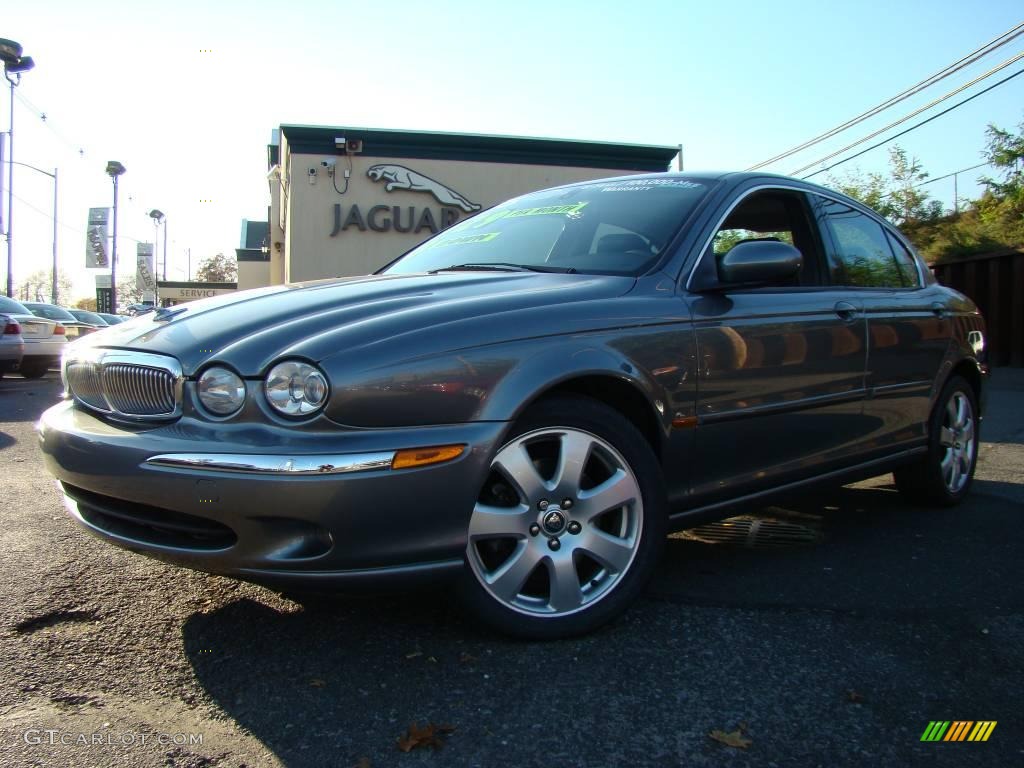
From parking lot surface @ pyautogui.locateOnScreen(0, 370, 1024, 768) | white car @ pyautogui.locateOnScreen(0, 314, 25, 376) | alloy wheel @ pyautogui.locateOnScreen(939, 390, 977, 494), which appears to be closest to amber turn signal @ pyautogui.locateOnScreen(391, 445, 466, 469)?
parking lot surface @ pyautogui.locateOnScreen(0, 370, 1024, 768)

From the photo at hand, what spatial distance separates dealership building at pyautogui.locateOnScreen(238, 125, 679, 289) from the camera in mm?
19109

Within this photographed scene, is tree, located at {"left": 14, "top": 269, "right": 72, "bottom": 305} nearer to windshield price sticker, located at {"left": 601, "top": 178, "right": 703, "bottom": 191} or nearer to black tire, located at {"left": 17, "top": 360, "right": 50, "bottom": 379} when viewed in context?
black tire, located at {"left": 17, "top": 360, "right": 50, "bottom": 379}

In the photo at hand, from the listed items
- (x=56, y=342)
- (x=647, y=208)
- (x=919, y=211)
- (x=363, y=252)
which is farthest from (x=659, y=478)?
(x=919, y=211)

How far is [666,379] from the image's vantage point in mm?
2969

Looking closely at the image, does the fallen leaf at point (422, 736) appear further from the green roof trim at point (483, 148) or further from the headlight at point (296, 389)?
the green roof trim at point (483, 148)

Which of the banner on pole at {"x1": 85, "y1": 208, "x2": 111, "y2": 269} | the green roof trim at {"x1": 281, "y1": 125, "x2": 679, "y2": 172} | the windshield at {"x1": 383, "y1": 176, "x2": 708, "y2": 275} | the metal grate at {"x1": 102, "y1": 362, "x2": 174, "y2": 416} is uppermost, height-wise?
the banner on pole at {"x1": 85, "y1": 208, "x2": 111, "y2": 269}

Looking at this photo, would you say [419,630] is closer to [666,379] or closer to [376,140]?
[666,379]

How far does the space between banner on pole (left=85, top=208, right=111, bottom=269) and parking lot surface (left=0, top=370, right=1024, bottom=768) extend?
159 ft

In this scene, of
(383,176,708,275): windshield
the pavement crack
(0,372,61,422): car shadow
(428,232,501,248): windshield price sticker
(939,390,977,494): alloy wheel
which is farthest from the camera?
(0,372,61,422): car shadow

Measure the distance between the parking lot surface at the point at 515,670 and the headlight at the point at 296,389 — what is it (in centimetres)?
75

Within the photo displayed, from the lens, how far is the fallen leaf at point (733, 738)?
6.94 feet

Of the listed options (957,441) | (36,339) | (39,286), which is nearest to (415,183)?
(36,339)

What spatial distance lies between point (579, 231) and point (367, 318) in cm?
132

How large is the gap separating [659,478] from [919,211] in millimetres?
25287
